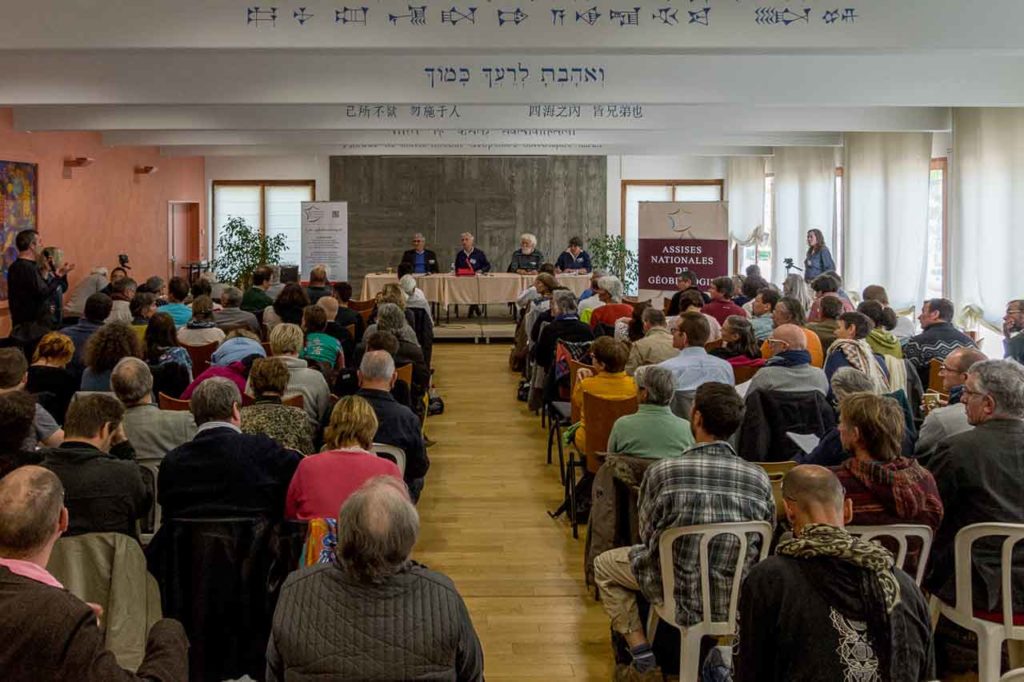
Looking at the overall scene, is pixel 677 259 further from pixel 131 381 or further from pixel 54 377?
pixel 131 381

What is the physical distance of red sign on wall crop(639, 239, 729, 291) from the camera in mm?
11383

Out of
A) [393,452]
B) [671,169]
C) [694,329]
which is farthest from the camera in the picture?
[671,169]

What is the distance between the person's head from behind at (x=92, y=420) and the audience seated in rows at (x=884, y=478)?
2.44 m

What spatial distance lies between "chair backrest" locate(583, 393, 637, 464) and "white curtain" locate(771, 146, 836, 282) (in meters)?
10.8

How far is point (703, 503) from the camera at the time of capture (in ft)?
11.6

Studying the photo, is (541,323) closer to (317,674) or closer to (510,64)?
(510,64)

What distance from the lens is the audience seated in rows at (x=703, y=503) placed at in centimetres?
355

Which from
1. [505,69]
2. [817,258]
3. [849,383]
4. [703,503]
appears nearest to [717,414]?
[703,503]

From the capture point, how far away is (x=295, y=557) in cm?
376

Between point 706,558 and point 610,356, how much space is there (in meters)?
2.43

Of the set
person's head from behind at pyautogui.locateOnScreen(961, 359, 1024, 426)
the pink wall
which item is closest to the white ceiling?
the pink wall

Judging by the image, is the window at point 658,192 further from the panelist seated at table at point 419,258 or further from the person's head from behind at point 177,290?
the person's head from behind at point 177,290

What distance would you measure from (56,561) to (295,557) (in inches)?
32.8

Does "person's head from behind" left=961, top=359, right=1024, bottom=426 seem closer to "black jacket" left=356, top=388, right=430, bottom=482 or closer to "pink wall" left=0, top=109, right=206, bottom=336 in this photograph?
"black jacket" left=356, top=388, right=430, bottom=482
